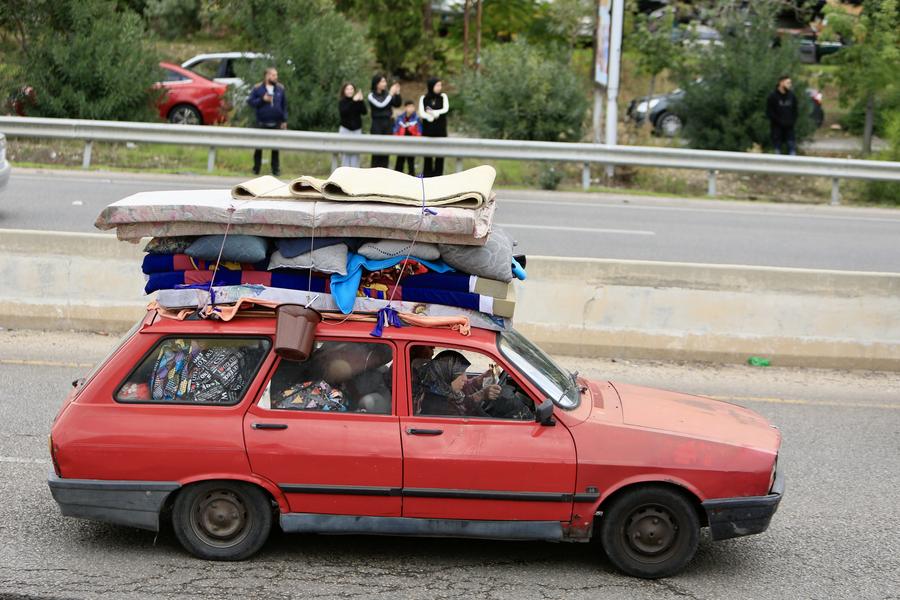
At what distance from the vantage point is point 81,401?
6035mm

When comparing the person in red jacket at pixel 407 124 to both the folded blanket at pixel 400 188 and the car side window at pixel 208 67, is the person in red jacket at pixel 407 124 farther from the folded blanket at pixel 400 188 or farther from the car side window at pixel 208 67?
the folded blanket at pixel 400 188

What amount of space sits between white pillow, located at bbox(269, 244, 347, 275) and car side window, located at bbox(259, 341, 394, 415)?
0.40 metres

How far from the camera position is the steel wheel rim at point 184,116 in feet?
81.0

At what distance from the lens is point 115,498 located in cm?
600

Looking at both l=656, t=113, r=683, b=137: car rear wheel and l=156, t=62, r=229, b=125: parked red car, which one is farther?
l=656, t=113, r=683, b=137: car rear wheel

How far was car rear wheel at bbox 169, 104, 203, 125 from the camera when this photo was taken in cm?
2469

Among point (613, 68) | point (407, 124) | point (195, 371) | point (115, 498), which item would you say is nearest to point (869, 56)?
point (613, 68)

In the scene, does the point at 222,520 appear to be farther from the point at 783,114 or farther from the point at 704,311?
the point at 783,114

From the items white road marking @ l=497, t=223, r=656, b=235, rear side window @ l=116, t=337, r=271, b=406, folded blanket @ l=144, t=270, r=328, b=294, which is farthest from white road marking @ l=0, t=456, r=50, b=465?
white road marking @ l=497, t=223, r=656, b=235

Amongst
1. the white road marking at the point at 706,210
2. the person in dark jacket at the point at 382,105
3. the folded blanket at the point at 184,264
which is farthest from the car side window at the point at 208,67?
the folded blanket at the point at 184,264

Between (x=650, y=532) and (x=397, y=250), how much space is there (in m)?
2.00

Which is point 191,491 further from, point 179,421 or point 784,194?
point 784,194

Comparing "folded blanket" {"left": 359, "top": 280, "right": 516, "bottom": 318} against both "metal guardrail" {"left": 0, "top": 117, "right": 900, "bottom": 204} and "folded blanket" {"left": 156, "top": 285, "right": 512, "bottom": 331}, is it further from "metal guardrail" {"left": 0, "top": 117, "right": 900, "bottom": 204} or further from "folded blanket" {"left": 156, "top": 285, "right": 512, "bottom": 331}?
"metal guardrail" {"left": 0, "top": 117, "right": 900, "bottom": 204}

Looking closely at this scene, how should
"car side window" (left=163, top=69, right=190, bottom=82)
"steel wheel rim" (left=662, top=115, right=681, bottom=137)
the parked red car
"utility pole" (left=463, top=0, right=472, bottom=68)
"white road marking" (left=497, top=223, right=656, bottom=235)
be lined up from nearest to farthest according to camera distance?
"white road marking" (left=497, top=223, right=656, bottom=235) < the parked red car < "car side window" (left=163, top=69, right=190, bottom=82) < "steel wheel rim" (left=662, top=115, right=681, bottom=137) < "utility pole" (left=463, top=0, right=472, bottom=68)
